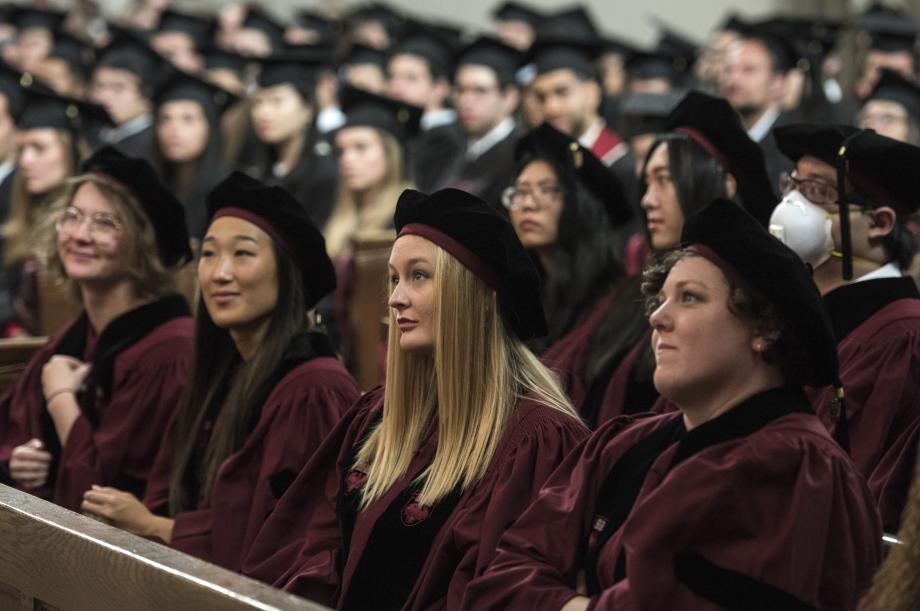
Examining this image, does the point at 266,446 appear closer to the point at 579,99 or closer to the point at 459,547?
the point at 459,547

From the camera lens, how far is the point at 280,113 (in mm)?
10078

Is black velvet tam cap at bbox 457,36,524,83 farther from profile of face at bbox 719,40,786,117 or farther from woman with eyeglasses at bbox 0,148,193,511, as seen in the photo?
woman with eyeglasses at bbox 0,148,193,511

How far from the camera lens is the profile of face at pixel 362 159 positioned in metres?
8.31

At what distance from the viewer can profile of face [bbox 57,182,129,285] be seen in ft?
16.4

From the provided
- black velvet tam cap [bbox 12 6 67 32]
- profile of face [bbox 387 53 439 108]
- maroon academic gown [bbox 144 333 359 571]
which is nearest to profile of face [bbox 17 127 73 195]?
profile of face [bbox 387 53 439 108]

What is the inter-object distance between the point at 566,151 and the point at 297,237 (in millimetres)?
1257

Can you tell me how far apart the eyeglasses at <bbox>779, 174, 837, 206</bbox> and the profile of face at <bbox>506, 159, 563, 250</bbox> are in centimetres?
124

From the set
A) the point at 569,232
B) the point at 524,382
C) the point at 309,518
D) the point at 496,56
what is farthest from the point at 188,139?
the point at 524,382

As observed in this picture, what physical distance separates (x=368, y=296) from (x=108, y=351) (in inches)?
83.4

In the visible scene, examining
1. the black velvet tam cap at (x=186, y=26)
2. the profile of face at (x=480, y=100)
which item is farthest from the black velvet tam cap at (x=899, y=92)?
the black velvet tam cap at (x=186, y=26)

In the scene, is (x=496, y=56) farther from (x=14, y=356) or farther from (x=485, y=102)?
(x=14, y=356)

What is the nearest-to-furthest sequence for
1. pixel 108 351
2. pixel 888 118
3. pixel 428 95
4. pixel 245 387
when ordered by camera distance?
pixel 245 387
pixel 108 351
pixel 888 118
pixel 428 95

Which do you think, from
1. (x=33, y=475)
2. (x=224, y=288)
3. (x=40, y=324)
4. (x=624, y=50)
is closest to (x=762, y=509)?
(x=224, y=288)

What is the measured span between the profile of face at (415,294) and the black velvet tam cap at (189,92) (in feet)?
20.9
